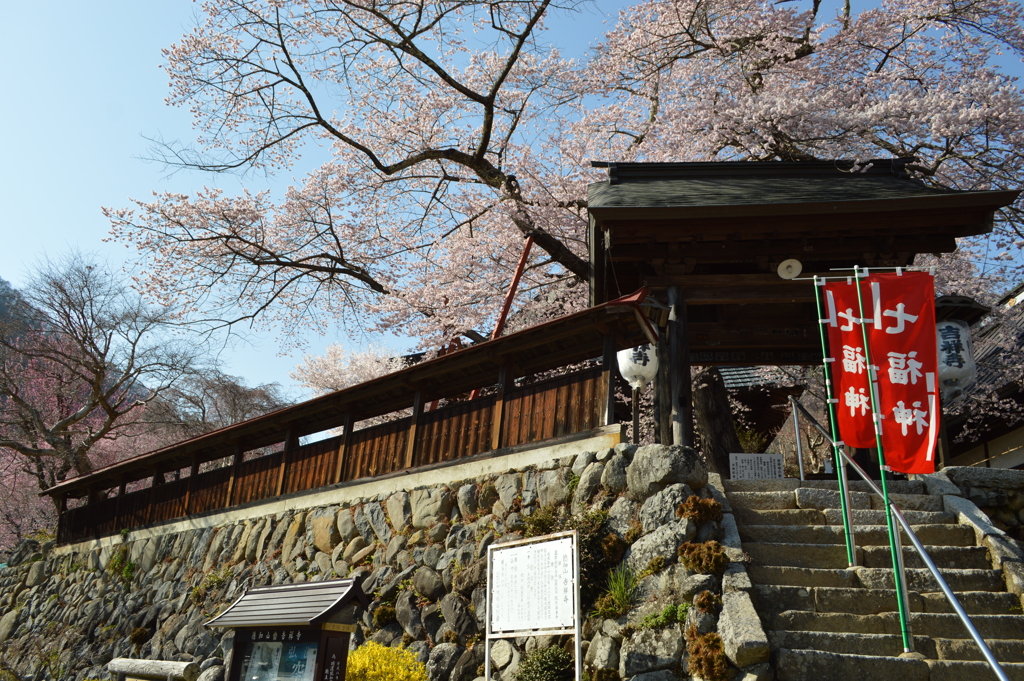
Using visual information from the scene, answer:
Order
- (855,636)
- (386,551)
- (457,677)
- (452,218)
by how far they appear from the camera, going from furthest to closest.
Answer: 1. (452,218)
2. (386,551)
3. (457,677)
4. (855,636)

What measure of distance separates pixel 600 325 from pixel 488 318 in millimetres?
7836

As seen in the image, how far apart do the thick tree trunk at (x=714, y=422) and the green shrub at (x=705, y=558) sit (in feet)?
21.2

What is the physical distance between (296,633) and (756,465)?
22.5ft

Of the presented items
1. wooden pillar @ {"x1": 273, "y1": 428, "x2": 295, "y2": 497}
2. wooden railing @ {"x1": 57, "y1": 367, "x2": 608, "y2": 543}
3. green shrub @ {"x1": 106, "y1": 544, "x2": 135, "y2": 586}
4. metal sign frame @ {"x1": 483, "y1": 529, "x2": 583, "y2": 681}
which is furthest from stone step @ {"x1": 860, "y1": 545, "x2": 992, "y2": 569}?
green shrub @ {"x1": 106, "y1": 544, "x2": 135, "y2": 586}

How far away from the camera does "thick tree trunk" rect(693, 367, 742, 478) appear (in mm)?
13203

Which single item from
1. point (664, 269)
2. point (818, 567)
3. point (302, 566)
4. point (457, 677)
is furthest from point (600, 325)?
point (302, 566)

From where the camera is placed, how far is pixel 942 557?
7.05m

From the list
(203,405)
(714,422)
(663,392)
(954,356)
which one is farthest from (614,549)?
(203,405)

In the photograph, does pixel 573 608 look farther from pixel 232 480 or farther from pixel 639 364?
pixel 232 480

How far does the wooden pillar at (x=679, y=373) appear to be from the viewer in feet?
28.2

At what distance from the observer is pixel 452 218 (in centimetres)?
1753

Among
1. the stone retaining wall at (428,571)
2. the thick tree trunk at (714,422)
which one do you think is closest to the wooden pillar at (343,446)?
the stone retaining wall at (428,571)

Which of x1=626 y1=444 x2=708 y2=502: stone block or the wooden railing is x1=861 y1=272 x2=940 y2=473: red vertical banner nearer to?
x1=626 y1=444 x2=708 y2=502: stone block

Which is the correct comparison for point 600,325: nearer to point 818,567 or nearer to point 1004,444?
point 818,567
